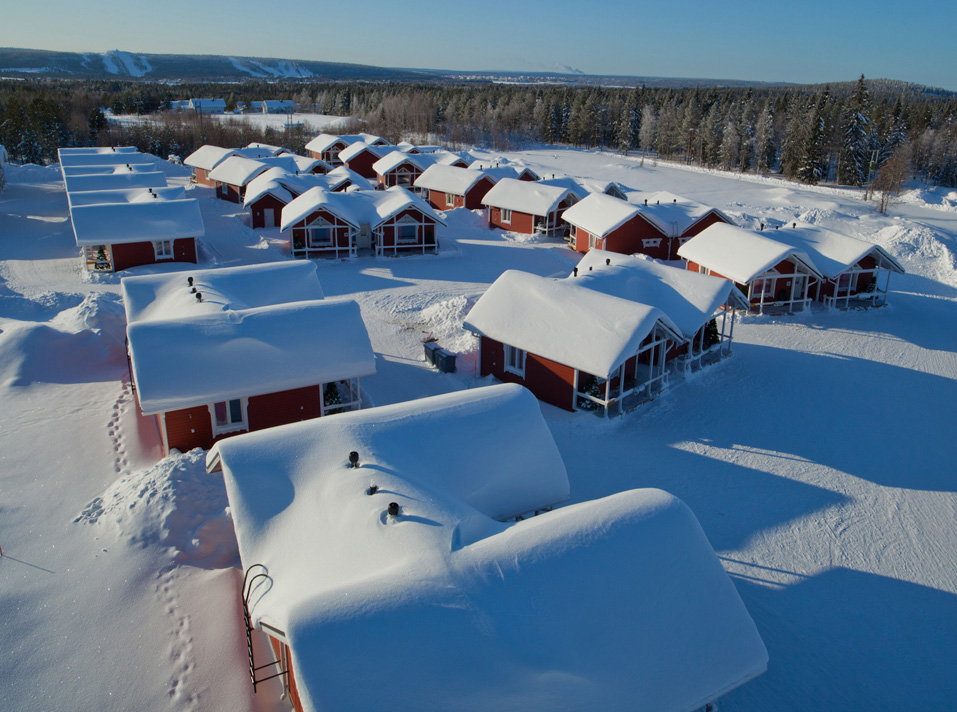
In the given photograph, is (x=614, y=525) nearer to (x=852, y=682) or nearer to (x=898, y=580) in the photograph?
(x=852, y=682)

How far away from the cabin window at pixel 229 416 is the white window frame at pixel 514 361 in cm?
782

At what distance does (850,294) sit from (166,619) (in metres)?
29.5

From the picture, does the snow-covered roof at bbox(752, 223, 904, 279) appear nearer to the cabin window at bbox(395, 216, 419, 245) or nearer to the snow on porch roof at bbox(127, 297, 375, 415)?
the cabin window at bbox(395, 216, 419, 245)

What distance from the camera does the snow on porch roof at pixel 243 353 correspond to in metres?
15.9

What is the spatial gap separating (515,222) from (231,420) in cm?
2647

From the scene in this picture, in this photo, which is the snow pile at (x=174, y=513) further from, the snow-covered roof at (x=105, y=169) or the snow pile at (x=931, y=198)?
the snow pile at (x=931, y=198)

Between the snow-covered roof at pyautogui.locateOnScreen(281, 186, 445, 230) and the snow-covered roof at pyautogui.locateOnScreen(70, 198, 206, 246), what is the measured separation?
4.46 metres

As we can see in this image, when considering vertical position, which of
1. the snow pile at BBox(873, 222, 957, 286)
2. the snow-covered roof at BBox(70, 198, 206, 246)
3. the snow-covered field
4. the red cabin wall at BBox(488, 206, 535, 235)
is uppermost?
the snow-covered roof at BBox(70, 198, 206, 246)

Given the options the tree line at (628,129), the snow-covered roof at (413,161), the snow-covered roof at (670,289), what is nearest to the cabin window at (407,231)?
the snow-covered roof at (670,289)

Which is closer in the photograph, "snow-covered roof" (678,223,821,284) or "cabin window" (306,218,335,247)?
"snow-covered roof" (678,223,821,284)

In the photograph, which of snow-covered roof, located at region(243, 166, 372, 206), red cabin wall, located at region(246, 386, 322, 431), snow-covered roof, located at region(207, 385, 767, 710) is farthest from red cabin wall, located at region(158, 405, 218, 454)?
snow-covered roof, located at region(243, 166, 372, 206)

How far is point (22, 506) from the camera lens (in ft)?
45.0

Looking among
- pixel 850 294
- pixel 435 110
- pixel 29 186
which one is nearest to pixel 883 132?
pixel 850 294

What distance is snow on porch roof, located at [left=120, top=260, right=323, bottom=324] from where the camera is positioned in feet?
64.7
